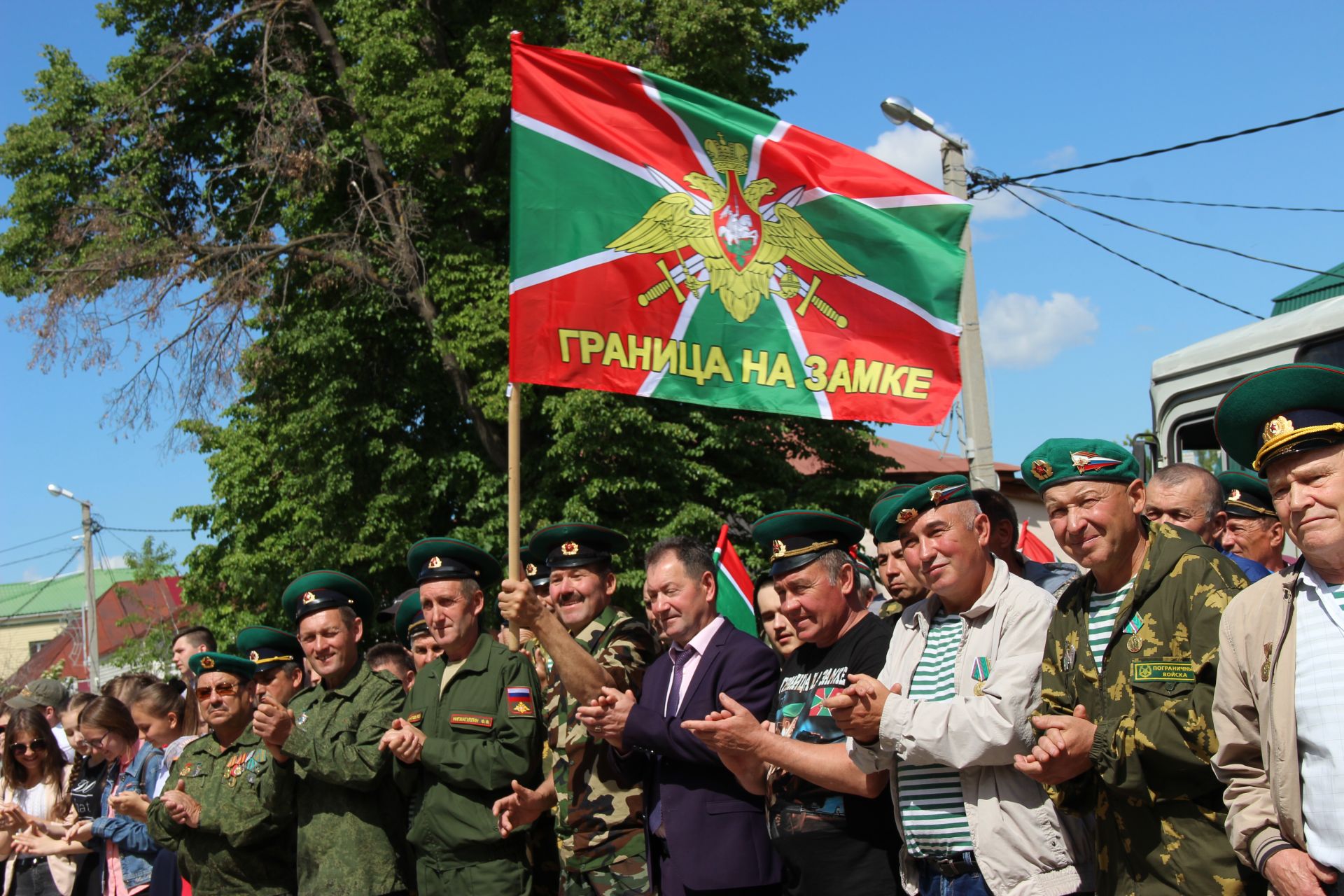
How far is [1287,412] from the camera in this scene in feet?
9.54

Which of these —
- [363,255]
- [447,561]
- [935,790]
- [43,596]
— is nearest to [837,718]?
[935,790]

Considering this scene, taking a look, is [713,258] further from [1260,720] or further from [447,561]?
[1260,720]

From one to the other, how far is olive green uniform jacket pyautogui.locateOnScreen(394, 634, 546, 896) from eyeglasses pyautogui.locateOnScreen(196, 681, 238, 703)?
1236 millimetres

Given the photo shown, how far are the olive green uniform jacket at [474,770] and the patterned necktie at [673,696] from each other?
2.21ft

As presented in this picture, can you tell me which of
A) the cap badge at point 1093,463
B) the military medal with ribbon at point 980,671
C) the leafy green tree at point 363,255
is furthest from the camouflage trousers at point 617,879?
the leafy green tree at point 363,255

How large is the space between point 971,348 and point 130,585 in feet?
149

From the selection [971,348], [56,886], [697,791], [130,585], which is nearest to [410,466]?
[971,348]

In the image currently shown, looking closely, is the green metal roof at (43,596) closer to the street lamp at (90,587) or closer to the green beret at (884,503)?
the street lamp at (90,587)

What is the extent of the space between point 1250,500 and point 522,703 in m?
3.15

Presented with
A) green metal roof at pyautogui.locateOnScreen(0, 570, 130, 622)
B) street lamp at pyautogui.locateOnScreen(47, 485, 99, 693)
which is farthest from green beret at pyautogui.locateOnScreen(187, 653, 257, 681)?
green metal roof at pyautogui.locateOnScreen(0, 570, 130, 622)

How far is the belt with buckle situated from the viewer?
3.71 meters

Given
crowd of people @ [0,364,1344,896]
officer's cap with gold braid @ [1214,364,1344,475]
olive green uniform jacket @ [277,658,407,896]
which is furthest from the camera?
olive green uniform jacket @ [277,658,407,896]

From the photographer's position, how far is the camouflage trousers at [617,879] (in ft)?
16.0

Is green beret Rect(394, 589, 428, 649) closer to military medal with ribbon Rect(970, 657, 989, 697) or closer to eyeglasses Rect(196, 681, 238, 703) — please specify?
eyeglasses Rect(196, 681, 238, 703)
